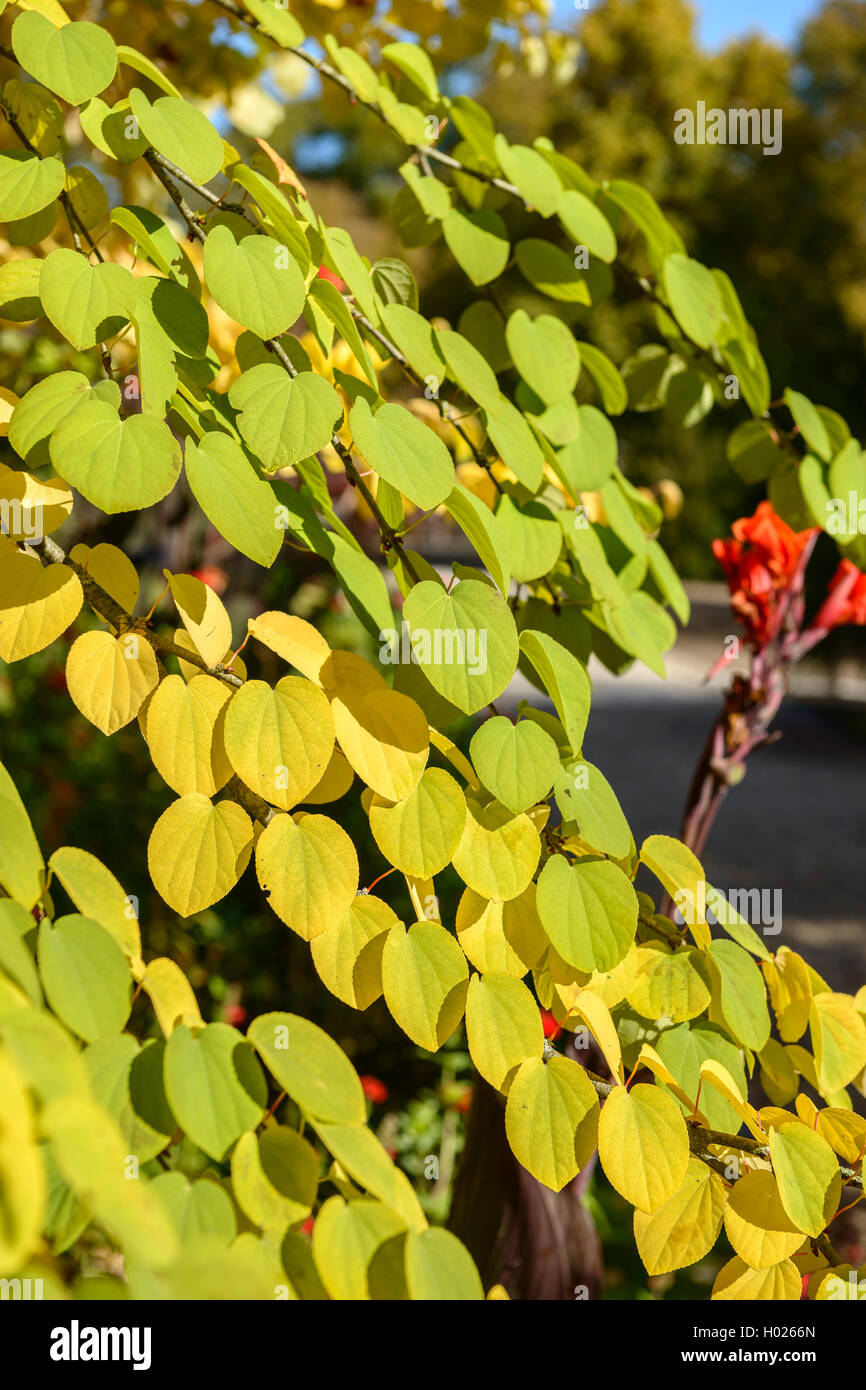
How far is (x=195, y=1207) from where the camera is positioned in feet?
1.57

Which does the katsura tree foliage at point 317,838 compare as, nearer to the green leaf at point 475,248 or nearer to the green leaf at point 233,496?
the green leaf at point 233,496

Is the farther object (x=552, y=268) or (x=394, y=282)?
(x=552, y=268)

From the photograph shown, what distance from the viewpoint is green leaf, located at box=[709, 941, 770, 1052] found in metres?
0.70

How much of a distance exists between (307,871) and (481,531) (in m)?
0.26

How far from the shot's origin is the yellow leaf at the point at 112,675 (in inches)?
24.3

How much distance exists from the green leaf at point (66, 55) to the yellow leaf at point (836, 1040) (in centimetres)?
81

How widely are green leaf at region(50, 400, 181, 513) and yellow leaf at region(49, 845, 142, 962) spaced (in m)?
0.19

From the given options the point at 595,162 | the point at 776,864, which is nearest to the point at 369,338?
the point at 776,864

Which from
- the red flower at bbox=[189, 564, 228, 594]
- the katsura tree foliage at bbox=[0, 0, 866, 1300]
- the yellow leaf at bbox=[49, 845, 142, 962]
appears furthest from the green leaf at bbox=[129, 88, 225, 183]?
the red flower at bbox=[189, 564, 228, 594]

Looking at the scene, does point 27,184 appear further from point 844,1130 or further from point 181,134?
point 844,1130

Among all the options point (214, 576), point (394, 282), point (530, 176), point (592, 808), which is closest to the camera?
point (592, 808)

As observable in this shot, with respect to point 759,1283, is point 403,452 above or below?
above

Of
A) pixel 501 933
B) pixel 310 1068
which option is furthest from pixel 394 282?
pixel 310 1068

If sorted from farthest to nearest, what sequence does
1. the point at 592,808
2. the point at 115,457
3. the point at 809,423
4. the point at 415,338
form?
the point at 809,423 < the point at 415,338 < the point at 592,808 < the point at 115,457
